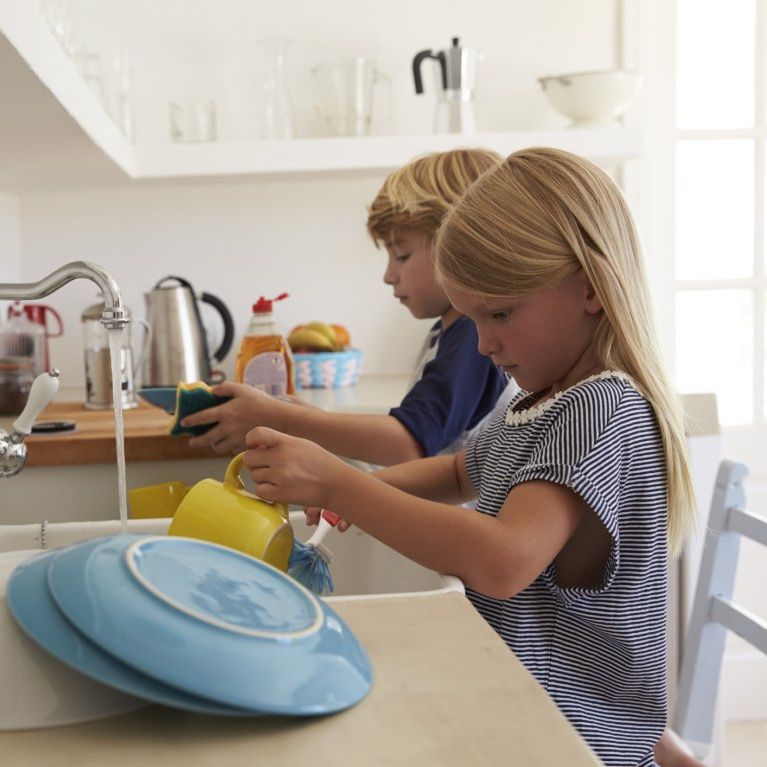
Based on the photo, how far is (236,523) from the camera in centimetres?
86

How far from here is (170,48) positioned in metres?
2.59

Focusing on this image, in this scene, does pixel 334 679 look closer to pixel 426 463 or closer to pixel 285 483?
pixel 285 483

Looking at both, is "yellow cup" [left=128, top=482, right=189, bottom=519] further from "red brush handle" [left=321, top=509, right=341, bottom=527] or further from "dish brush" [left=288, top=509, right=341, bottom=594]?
"dish brush" [left=288, top=509, right=341, bottom=594]

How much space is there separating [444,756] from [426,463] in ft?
2.29

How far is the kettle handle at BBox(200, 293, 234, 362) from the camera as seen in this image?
2.40 meters

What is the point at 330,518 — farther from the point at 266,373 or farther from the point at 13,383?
the point at 13,383

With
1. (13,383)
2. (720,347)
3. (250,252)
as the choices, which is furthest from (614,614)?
(720,347)

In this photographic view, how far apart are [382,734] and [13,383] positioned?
5.05ft

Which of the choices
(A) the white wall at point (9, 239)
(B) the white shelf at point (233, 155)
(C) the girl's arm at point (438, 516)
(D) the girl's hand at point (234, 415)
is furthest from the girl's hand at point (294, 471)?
(A) the white wall at point (9, 239)

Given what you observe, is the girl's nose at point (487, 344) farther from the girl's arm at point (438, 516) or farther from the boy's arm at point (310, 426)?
the boy's arm at point (310, 426)

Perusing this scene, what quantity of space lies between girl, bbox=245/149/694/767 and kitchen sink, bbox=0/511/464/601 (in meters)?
0.08

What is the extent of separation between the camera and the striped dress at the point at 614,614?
0.97m

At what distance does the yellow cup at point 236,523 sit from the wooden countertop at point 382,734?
220mm

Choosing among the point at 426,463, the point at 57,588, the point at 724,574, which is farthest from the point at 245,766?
the point at 724,574
